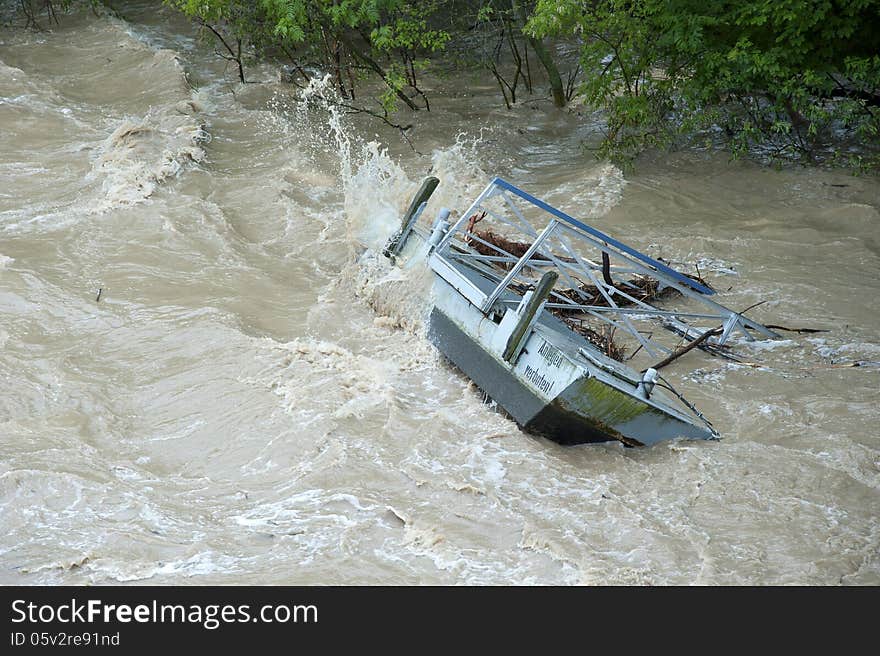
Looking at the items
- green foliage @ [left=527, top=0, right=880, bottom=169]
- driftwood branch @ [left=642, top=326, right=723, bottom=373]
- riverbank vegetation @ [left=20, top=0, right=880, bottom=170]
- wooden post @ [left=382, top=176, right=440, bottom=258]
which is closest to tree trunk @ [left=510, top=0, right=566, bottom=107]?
riverbank vegetation @ [left=20, top=0, right=880, bottom=170]

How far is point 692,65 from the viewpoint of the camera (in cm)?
1210

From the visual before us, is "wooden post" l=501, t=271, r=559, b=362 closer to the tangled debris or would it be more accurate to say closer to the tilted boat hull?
the tilted boat hull

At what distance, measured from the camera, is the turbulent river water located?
19.0 ft

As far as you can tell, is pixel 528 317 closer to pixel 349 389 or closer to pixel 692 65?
pixel 349 389

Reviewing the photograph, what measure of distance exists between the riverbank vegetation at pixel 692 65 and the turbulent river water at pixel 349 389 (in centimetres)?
70

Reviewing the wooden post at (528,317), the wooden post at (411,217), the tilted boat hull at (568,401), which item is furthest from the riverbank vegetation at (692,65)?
the tilted boat hull at (568,401)

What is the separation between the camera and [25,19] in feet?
62.4

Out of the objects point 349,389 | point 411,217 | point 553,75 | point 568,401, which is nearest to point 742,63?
point 553,75

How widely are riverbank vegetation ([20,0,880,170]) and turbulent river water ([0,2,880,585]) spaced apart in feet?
2.30

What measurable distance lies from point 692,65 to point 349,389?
7176mm

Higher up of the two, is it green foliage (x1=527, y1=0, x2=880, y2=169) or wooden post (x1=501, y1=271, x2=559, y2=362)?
green foliage (x1=527, y1=0, x2=880, y2=169)

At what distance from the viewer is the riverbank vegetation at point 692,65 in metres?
11.3
